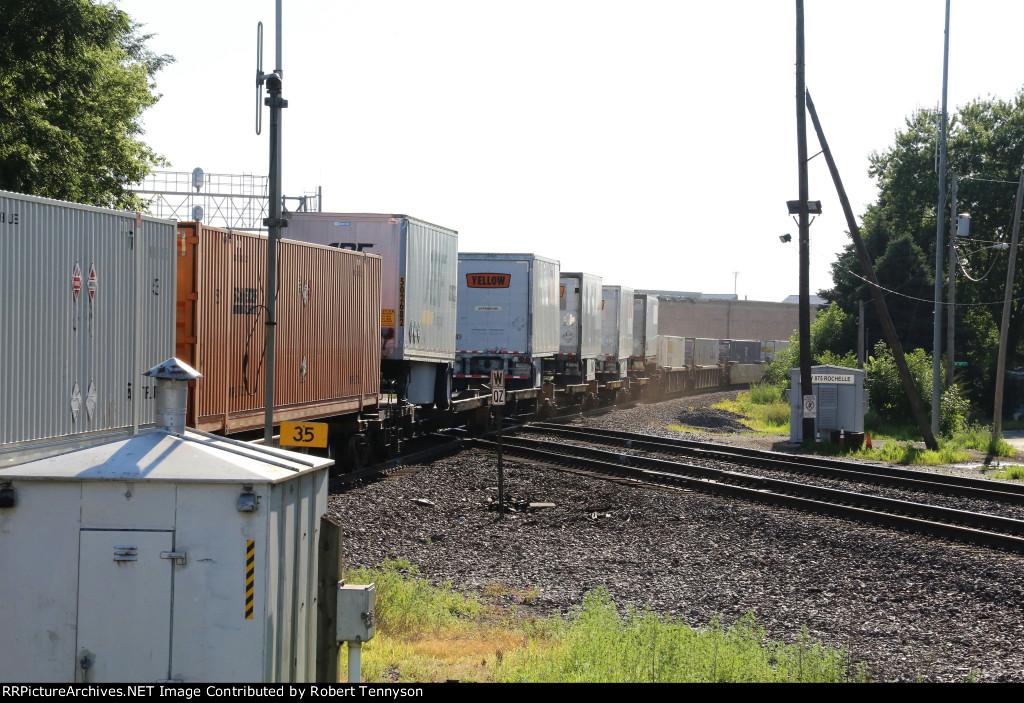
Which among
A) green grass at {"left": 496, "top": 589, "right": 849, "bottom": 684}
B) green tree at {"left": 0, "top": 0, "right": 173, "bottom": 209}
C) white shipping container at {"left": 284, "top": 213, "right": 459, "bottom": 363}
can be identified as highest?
green tree at {"left": 0, "top": 0, "right": 173, "bottom": 209}

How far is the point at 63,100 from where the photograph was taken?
21125 millimetres

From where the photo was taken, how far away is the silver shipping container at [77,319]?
320 inches

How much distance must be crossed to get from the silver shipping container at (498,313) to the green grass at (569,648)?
53.2 feet

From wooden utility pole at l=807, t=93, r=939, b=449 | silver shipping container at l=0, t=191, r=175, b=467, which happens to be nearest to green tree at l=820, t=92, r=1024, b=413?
wooden utility pole at l=807, t=93, r=939, b=449

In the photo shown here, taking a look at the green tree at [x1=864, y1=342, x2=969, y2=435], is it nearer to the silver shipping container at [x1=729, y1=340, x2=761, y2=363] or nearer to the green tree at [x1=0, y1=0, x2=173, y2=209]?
the green tree at [x1=0, y1=0, x2=173, y2=209]

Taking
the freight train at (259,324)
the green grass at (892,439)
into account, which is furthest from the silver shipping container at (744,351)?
the freight train at (259,324)

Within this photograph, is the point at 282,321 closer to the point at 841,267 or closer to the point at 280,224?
the point at 280,224

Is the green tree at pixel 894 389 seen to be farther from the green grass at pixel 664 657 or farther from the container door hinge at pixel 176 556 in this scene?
the container door hinge at pixel 176 556

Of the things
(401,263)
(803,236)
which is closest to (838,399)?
(803,236)

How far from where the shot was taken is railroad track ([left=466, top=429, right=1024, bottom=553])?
12305mm

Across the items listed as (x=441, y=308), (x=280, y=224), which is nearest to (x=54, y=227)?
(x=280, y=224)

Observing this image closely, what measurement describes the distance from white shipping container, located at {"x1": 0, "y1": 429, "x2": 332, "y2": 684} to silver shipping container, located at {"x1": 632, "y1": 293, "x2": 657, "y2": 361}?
35.2m

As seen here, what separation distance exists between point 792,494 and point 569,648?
909 cm

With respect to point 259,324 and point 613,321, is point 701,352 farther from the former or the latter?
point 259,324
